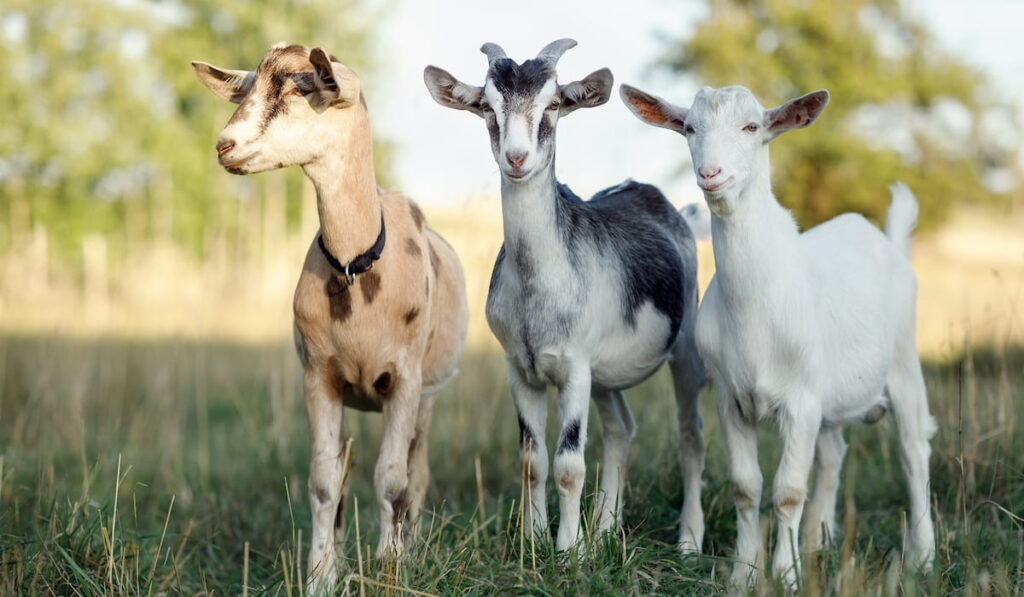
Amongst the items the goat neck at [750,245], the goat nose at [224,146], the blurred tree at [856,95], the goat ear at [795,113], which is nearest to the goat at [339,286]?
Answer: the goat nose at [224,146]

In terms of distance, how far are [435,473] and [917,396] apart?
315cm

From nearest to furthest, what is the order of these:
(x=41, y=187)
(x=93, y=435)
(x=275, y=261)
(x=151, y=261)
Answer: (x=93, y=435) < (x=151, y=261) < (x=41, y=187) < (x=275, y=261)

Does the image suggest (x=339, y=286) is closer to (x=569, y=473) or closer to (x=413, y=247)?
(x=413, y=247)

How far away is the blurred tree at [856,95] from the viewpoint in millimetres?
25969

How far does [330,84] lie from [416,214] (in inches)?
43.5

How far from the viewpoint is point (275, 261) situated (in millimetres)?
21328

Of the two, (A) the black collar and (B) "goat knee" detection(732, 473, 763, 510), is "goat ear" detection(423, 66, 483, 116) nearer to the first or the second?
(A) the black collar

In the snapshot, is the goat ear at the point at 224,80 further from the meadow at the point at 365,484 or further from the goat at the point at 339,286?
the meadow at the point at 365,484

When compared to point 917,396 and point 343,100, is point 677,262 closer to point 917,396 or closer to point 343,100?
point 917,396

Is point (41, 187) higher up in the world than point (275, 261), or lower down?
higher up

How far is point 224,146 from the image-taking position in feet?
12.8

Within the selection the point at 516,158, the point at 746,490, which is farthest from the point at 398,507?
the point at 516,158

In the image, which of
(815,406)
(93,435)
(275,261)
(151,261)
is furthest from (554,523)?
(275,261)

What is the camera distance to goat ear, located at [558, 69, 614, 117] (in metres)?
4.11
